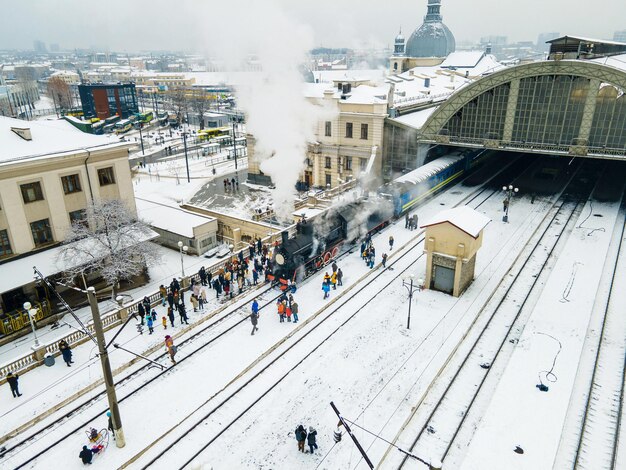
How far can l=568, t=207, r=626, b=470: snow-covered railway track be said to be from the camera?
13.5 m

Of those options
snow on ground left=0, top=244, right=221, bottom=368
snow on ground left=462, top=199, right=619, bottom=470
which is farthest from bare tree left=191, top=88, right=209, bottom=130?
snow on ground left=462, top=199, right=619, bottom=470

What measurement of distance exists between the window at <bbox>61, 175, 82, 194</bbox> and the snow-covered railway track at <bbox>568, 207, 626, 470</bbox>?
2732 cm

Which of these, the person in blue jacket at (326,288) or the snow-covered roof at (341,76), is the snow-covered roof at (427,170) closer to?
the person in blue jacket at (326,288)

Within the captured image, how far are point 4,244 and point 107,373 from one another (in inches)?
590

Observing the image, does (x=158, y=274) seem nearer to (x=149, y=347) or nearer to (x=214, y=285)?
(x=214, y=285)

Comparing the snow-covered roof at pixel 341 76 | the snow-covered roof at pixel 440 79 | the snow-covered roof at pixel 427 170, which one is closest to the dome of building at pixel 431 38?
the snow-covered roof at pixel 440 79

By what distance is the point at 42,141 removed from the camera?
25.3 meters

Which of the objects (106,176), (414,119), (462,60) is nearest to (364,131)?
(414,119)

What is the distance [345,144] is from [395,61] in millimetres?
59533

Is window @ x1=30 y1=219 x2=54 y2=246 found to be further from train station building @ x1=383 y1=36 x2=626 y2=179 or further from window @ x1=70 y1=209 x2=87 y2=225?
train station building @ x1=383 y1=36 x2=626 y2=179

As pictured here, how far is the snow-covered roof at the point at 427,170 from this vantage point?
1411 inches

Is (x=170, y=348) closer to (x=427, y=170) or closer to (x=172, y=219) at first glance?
(x=172, y=219)

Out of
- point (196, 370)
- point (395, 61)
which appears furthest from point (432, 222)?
point (395, 61)

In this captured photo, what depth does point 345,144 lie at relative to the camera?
4547cm
